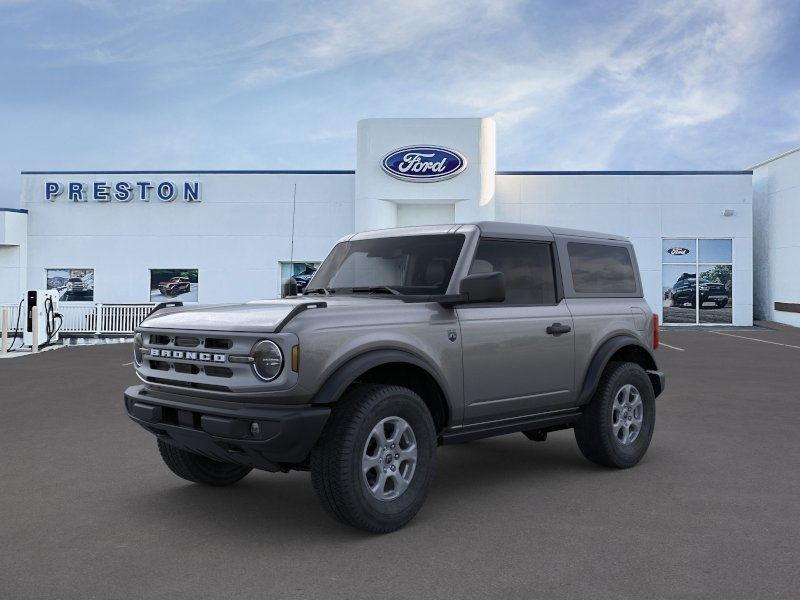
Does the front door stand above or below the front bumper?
above

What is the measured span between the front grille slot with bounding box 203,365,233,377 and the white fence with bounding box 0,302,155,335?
2131 cm

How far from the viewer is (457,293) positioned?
5.33 m

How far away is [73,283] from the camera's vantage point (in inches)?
1142

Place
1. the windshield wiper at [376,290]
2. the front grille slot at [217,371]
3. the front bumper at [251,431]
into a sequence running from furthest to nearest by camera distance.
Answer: the windshield wiper at [376,290] < the front grille slot at [217,371] < the front bumper at [251,431]

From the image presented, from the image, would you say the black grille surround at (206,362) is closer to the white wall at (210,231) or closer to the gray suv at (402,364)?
the gray suv at (402,364)

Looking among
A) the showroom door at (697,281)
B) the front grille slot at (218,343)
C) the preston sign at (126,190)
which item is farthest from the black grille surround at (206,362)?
the showroom door at (697,281)

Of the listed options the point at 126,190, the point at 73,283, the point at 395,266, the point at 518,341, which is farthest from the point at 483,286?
the point at 73,283

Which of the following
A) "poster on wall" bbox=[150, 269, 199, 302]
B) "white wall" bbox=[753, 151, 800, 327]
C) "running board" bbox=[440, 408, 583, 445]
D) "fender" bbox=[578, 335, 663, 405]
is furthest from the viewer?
"poster on wall" bbox=[150, 269, 199, 302]

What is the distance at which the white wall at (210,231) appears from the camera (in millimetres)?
28516

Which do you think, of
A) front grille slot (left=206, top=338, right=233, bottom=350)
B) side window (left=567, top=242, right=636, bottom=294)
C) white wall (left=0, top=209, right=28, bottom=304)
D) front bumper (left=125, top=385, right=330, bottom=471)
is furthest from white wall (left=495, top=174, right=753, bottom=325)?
front bumper (left=125, top=385, right=330, bottom=471)

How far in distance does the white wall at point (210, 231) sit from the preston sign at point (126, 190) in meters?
0.19

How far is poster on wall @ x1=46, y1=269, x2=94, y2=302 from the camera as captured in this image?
28953 mm

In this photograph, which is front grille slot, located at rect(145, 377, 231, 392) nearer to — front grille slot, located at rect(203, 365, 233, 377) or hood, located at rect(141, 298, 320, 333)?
front grille slot, located at rect(203, 365, 233, 377)

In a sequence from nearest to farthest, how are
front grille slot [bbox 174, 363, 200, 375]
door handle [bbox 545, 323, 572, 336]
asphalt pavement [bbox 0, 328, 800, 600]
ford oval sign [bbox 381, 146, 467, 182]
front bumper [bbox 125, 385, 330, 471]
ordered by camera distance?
asphalt pavement [bbox 0, 328, 800, 600] < front bumper [bbox 125, 385, 330, 471] < front grille slot [bbox 174, 363, 200, 375] < door handle [bbox 545, 323, 572, 336] < ford oval sign [bbox 381, 146, 467, 182]
